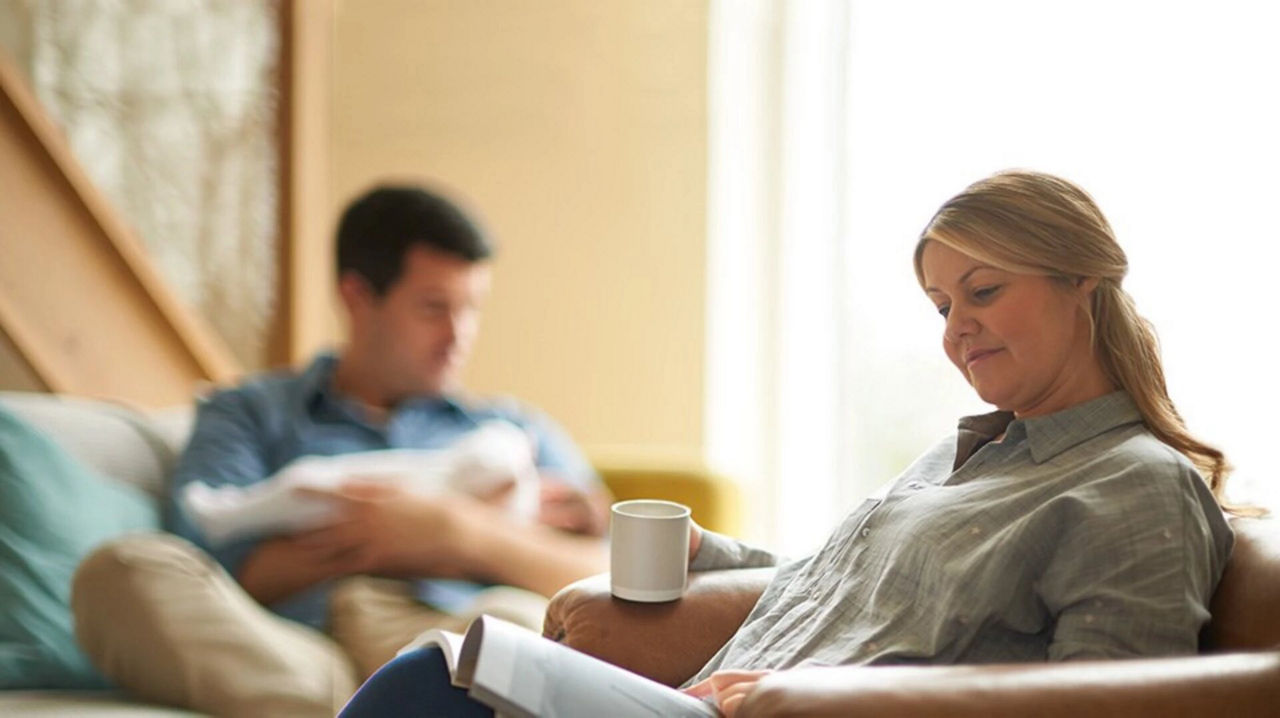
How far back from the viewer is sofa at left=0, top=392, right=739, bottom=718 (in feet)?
6.78

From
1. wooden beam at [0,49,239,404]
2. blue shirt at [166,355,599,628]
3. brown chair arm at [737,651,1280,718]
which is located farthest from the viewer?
wooden beam at [0,49,239,404]

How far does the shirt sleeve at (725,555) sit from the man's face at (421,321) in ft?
→ 2.81

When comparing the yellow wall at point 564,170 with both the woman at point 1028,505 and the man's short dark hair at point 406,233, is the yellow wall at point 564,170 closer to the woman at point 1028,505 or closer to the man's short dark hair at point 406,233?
the man's short dark hair at point 406,233

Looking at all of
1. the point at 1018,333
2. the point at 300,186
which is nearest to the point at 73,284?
the point at 300,186

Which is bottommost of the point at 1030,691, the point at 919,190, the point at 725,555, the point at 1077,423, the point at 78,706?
the point at 78,706

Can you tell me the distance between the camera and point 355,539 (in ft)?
6.44

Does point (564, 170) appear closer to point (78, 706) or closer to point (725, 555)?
point (725, 555)

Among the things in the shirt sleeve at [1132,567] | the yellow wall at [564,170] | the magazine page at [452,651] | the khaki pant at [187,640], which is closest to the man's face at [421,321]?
the khaki pant at [187,640]

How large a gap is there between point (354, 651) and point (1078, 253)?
1.14 m

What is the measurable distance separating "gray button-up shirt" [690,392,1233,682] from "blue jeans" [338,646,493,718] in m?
0.34

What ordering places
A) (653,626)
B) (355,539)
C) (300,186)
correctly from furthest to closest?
(300,186)
(355,539)
(653,626)

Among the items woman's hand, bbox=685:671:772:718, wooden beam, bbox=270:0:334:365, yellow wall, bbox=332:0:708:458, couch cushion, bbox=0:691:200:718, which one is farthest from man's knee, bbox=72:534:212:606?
yellow wall, bbox=332:0:708:458

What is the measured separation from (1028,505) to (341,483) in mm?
1150

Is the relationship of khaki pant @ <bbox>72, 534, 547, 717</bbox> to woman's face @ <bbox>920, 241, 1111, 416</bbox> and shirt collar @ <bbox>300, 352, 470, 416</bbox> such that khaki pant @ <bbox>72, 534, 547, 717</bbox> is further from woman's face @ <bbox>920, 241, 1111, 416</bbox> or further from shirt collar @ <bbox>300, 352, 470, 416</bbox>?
woman's face @ <bbox>920, 241, 1111, 416</bbox>
